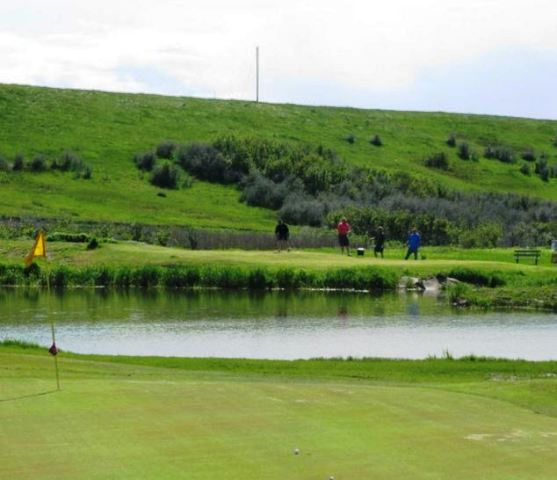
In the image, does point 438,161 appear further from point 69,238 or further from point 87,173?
point 69,238

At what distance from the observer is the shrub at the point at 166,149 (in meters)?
111

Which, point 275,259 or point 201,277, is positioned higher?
point 275,259

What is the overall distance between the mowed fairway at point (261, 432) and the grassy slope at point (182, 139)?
210 ft

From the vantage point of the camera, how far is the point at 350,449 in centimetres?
1792

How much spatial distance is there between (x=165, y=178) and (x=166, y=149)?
28.0ft

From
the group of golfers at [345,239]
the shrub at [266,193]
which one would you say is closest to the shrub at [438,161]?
the shrub at [266,193]

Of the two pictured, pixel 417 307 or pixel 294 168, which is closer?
pixel 417 307

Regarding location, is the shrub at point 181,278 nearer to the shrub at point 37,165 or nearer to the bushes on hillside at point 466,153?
the shrub at point 37,165

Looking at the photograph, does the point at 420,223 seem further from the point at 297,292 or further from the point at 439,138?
the point at 439,138

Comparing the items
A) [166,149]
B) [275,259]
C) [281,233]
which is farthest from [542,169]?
[275,259]

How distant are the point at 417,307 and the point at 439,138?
89.1 m

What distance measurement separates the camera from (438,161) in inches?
4934

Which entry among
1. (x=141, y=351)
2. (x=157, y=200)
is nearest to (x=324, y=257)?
(x=141, y=351)

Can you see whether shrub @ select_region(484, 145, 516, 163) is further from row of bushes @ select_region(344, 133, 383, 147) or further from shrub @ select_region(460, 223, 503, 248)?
shrub @ select_region(460, 223, 503, 248)
